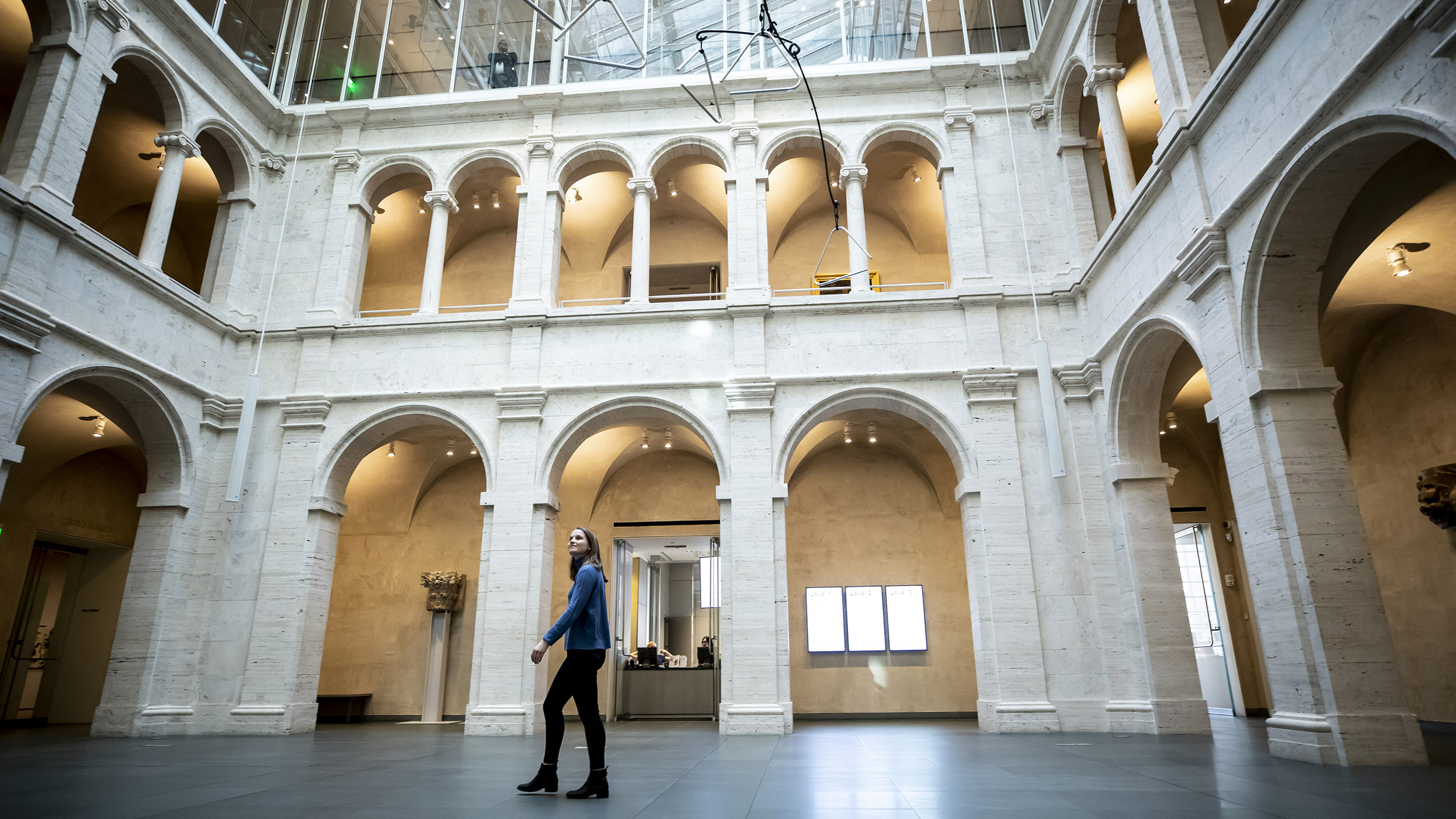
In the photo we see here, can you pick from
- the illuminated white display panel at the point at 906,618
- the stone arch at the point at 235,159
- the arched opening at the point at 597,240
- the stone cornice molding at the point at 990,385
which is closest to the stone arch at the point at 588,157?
the arched opening at the point at 597,240

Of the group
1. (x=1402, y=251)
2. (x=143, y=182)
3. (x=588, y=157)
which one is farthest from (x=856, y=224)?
(x=143, y=182)

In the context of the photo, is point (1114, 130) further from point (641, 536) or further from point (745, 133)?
point (641, 536)

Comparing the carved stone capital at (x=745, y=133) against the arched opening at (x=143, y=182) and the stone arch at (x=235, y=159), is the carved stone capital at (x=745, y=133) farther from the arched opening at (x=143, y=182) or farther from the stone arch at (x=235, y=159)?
the arched opening at (x=143, y=182)

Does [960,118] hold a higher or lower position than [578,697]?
higher

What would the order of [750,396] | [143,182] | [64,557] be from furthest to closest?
1. [64,557]
2. [143,182]
3. [750,396]

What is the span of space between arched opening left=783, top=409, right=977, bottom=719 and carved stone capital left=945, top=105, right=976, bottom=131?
196 inches

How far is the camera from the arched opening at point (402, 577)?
50.0 feet

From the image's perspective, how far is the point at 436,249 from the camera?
13.2 meters

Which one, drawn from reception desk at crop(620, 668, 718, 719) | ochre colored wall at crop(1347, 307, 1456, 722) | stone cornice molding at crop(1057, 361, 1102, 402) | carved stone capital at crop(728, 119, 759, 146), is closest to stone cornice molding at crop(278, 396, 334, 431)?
reception desk at crop(620, 668, 718, 719)

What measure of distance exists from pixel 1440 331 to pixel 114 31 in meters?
17.8

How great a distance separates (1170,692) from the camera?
9727 millimetres

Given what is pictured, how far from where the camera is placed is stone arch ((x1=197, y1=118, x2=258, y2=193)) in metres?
12.9

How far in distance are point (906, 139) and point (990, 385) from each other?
4536 millimetres

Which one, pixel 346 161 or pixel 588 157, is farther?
pixel 346 161
